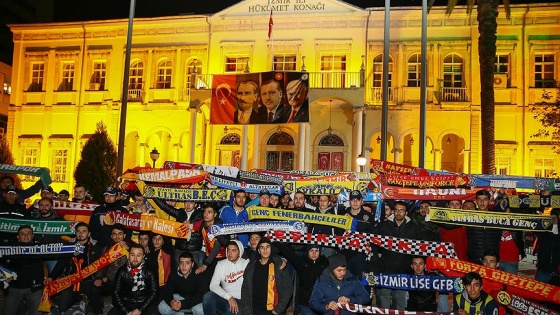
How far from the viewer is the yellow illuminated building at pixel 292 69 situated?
2781 cm

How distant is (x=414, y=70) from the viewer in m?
29.2

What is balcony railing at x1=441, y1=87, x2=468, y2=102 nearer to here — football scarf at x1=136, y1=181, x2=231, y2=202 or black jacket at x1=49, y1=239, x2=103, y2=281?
football scarf at x1=136, y1=181, x2=231, y2=202

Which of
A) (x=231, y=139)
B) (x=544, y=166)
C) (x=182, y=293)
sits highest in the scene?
(x=231, y=139)

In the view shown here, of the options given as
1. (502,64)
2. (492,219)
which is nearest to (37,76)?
(502,64)

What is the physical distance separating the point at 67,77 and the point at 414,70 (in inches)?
798

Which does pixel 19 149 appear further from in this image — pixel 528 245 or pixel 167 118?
pixel 528 245

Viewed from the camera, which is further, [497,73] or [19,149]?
[19,149]

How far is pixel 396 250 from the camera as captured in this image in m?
8.95

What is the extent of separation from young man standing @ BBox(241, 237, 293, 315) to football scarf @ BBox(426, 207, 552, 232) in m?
3.07

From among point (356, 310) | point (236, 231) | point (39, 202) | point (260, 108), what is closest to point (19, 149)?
point (260, 108)

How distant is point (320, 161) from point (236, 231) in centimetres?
2135

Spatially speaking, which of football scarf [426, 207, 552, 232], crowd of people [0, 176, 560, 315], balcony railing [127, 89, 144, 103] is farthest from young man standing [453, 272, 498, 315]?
balcony railing [127, 89, 144, 103]

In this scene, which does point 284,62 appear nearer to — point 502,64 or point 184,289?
point 502,64

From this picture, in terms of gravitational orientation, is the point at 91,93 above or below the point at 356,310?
above
